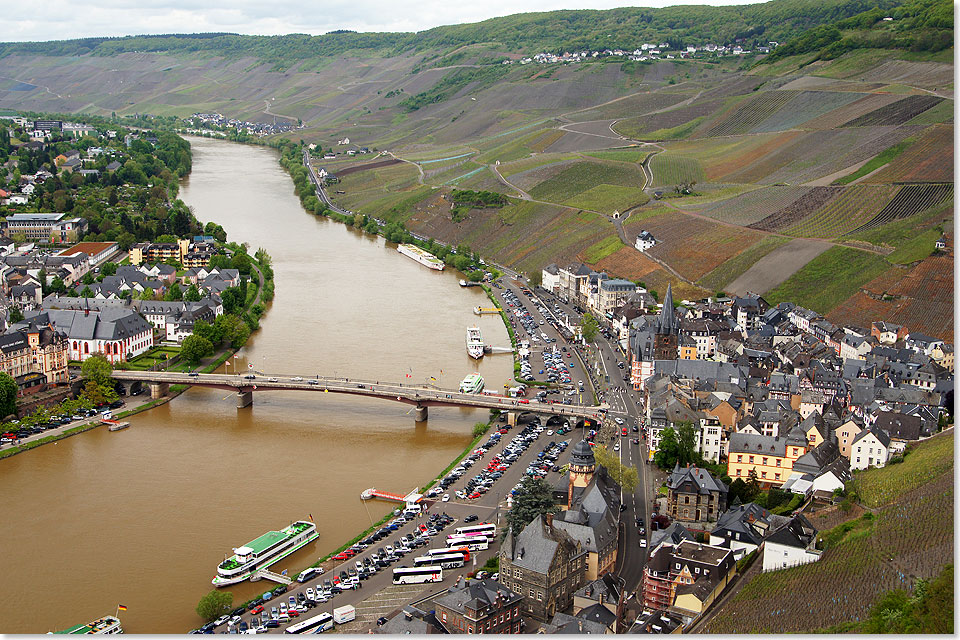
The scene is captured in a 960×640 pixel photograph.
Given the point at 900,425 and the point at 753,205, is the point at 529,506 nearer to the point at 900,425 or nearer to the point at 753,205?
the point at 900,425

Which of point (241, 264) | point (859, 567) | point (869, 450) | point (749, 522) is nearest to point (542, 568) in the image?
point (749, 522)

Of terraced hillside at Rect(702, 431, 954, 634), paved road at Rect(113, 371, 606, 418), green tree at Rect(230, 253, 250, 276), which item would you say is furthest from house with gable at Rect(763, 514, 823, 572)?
green tree at Rect(230, 253, 250, 276)

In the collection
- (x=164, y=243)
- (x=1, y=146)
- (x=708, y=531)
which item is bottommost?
(x=708, y=531)

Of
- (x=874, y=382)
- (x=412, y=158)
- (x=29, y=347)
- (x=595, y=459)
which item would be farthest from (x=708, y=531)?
(x=412, y=158)

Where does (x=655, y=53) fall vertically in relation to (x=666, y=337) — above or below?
above

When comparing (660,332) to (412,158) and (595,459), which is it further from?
(412,158)

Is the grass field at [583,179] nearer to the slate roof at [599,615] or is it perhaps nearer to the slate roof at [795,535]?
the slate roof at [795,535]

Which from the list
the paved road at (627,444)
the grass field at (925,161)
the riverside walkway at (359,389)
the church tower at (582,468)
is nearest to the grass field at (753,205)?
the grass field at (925,161)
